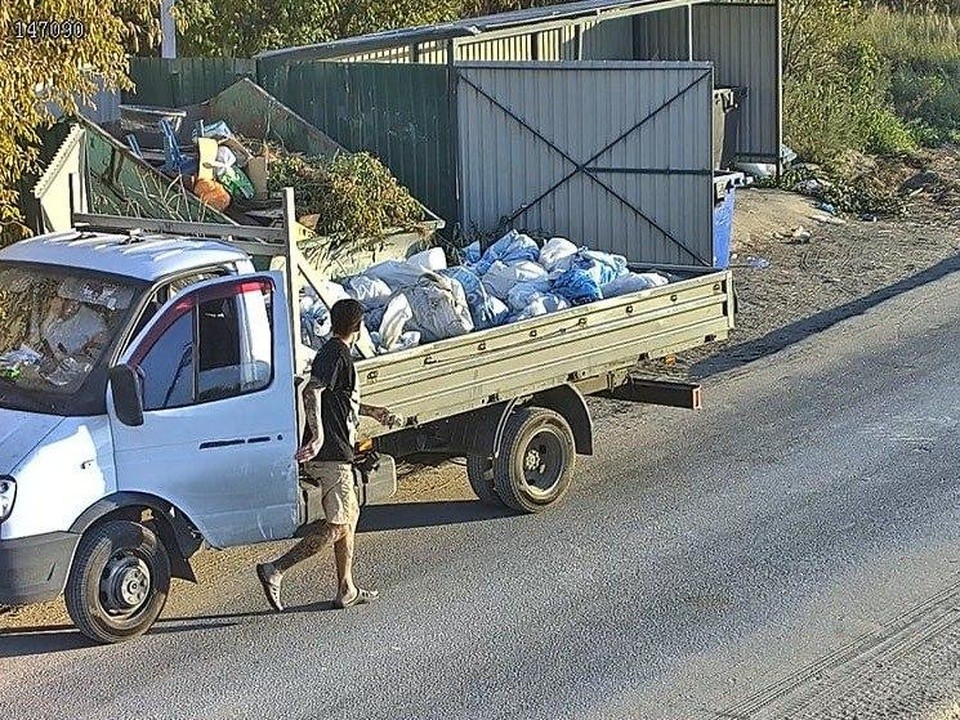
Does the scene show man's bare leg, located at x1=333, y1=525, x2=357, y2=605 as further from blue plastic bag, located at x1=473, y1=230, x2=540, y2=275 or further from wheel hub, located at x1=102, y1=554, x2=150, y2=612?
blue plastic bag, located at x1=473, y1=230, x2=540, y2=275

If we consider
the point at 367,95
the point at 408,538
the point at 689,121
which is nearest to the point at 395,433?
the point at 408,538

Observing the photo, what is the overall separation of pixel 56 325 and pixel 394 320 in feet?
7.76

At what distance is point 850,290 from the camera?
18.0 m

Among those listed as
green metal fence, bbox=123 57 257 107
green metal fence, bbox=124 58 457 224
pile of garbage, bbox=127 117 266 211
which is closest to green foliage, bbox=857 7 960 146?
green metal fence, bbox=123 57 257 107

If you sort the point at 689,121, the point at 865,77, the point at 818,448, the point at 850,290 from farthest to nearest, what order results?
1. the point at 865,77
2. the point at 850,290
3. the point at 689,121
4. the point at 818,448

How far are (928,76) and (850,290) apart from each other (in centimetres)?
1675

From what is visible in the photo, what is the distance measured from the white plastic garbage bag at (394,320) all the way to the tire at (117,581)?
7.65 feet

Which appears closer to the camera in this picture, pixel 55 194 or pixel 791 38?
pixel 55 194

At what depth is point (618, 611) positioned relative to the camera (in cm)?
844

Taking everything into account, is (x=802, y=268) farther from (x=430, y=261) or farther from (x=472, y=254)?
(x=430, y=261)

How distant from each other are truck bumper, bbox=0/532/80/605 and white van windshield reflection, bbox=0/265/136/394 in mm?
789

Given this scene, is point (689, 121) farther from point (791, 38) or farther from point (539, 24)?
point (791, 38)

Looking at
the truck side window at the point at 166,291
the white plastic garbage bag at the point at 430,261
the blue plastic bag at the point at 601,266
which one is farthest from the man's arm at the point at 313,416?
the blue plastic bag at the point at 601,266

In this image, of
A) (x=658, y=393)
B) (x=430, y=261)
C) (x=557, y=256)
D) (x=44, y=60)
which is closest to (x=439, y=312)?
(x=430, y=261)
